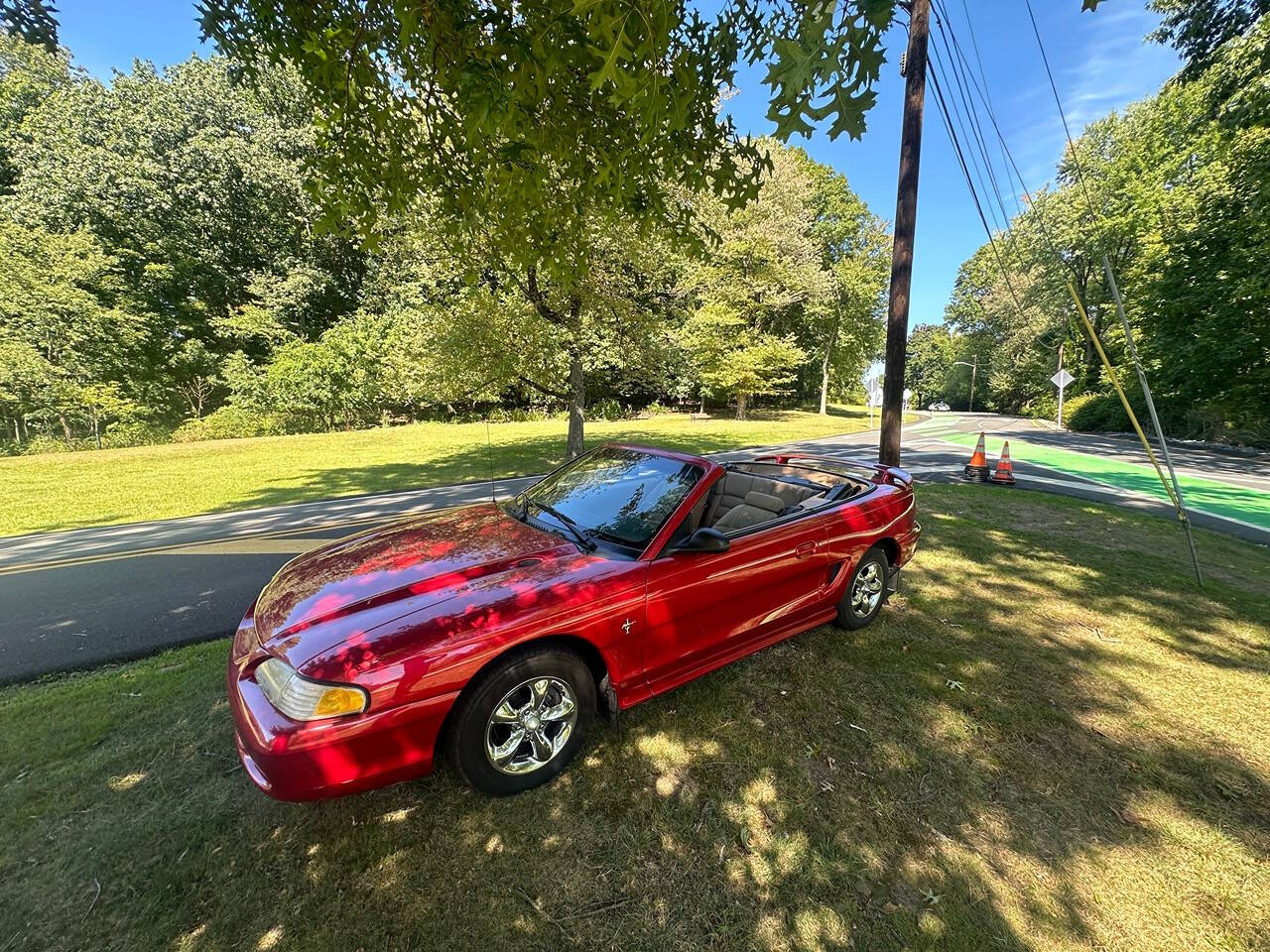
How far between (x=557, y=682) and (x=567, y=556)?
0.61 meters

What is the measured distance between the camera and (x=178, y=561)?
18.6ft

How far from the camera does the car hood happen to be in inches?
84.7

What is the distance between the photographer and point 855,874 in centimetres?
196

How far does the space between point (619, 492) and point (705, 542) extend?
0.81 metres

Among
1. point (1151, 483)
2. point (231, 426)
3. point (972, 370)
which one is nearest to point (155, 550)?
point (1151, 483)

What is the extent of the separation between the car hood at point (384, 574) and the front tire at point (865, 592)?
229cm

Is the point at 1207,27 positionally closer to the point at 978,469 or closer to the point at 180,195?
the point at 978,469

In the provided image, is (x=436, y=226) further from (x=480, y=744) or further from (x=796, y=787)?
(x=796, y=787)

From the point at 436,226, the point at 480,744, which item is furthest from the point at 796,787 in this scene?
the point at 436,226

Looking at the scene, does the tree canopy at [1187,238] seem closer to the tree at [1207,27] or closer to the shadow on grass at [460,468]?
the tree at [1207,27]

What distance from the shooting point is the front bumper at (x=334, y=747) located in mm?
1879

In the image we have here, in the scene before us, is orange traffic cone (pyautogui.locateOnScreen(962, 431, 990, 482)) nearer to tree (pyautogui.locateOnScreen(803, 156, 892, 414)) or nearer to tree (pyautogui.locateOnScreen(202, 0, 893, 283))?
tree (pyautogui.locateOnScreen(202, 0, 893, 283))

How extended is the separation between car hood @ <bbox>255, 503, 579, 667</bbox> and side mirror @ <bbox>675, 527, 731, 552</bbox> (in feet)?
1.98

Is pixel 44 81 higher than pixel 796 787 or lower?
higher
